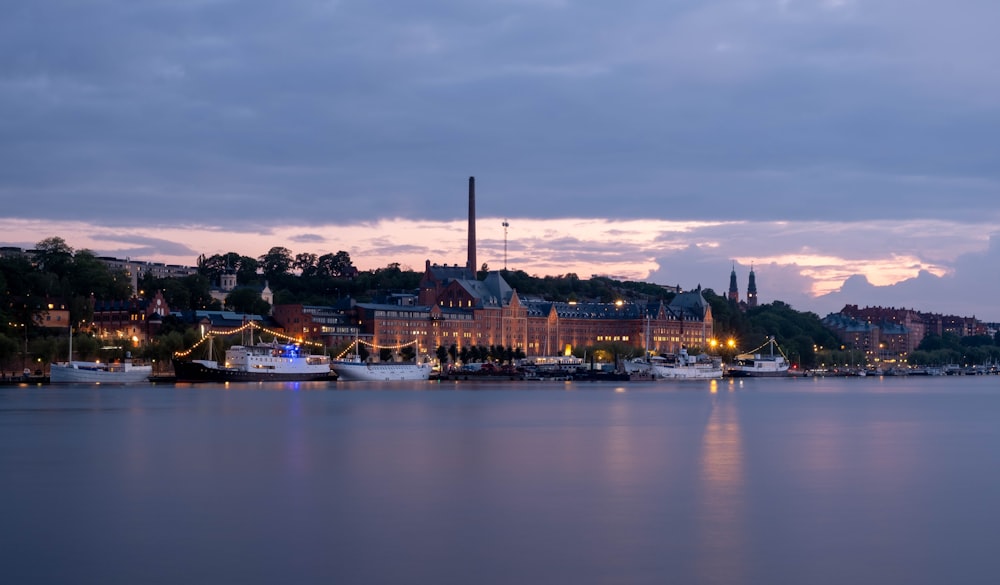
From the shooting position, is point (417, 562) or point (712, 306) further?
point (712, 306)

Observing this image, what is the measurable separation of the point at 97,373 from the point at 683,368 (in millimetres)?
55472

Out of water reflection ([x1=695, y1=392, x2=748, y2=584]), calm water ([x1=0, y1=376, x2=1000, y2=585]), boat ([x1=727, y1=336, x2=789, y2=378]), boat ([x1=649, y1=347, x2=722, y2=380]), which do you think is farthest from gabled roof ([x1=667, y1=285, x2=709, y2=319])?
water reflection ([x1=695, y1=392, x2=748, y2=584])

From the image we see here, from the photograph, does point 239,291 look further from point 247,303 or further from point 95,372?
point 95,372

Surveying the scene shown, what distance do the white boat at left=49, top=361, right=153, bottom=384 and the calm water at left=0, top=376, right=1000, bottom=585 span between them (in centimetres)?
3882

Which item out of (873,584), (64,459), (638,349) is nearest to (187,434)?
(64,459)

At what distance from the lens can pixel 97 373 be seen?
88.8 meters

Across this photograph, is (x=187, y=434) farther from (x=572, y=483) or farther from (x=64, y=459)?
(x=572, y=483)

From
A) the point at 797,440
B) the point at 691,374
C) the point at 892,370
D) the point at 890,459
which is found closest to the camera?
the point at 890,459

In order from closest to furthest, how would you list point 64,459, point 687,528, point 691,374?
point 687,528 < point 64,459 < point 691,374

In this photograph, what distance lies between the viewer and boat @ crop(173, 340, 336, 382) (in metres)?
93.1

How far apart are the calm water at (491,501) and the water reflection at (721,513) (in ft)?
0.21

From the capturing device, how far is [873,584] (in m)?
17.3

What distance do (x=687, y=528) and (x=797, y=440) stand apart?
19.3m

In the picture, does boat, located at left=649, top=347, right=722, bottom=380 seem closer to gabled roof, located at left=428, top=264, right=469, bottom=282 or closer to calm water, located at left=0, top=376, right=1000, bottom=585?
gabled roof, located at left=428, top=264, right=469, bottom=282
